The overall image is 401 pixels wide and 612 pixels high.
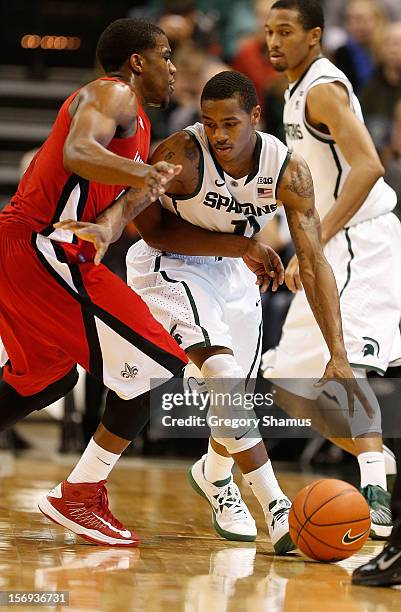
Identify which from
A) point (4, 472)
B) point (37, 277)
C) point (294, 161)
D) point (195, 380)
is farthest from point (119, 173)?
point (4, 472)

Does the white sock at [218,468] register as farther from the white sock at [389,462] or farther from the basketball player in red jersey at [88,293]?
the white sock at [389,462]

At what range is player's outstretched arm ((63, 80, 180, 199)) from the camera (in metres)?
3.92

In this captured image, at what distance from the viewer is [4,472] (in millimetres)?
7195

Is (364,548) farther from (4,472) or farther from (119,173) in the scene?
(4,472)

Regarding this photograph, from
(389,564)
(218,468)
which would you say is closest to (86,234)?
(389,564)

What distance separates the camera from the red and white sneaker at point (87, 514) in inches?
185

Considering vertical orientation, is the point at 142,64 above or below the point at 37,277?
above

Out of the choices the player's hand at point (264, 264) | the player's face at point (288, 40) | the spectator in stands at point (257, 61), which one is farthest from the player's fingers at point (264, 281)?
the spectator in stands at point (257, 61)

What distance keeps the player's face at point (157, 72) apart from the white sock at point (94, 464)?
144 centimetres

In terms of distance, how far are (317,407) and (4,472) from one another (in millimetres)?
2303

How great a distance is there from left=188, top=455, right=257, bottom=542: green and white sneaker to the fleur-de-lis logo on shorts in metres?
0.97

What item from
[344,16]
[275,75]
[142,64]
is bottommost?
[142,64]

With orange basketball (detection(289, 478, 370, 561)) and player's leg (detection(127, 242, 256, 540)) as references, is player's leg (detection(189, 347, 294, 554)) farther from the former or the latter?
orange basketball (detection(289, 478, 370, 561))

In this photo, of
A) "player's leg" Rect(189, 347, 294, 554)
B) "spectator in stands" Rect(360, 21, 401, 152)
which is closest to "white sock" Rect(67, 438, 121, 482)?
"player's leg" Rect(189, 347, 294, 554)
